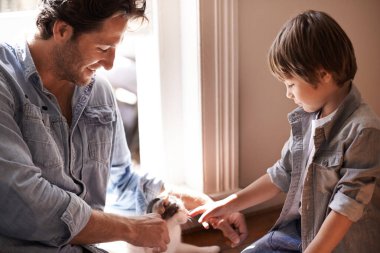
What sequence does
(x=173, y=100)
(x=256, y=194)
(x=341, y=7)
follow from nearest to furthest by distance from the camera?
(x=256, y=194) → (x=173, y=100) → (x=341, y=7)

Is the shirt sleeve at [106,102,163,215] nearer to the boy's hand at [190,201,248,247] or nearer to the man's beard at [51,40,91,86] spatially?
the boy's hand at [190,201,248,247]

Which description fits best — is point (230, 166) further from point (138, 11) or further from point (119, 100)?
point (138, 11)

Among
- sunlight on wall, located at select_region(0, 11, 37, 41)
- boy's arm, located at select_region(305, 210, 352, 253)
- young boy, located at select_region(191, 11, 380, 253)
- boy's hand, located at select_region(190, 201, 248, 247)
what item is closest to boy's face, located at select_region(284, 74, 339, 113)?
young boy, located at select_region(191, 11, 380, 253)

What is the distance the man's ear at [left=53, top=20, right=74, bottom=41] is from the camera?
3.41 feet

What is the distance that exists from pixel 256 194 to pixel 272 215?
52 cm

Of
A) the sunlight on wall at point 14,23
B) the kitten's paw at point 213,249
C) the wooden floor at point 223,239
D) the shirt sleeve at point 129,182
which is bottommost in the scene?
the wooden floor at point 223,239

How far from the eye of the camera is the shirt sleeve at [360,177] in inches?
38.8

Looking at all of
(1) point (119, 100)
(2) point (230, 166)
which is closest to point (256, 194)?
(2) point (230, 166)

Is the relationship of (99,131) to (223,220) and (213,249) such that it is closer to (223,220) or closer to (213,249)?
(223,220)

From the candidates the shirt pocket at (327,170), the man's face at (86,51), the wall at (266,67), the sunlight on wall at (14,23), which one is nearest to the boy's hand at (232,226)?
the shirt pocket at (327,170)

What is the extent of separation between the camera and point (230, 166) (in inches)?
64.9

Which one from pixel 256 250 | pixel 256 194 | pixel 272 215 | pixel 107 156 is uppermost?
pixel 107 156

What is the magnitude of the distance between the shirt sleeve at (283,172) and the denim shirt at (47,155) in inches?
17.0

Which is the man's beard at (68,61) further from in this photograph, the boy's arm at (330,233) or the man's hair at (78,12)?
the boy's arm at (330,233)
